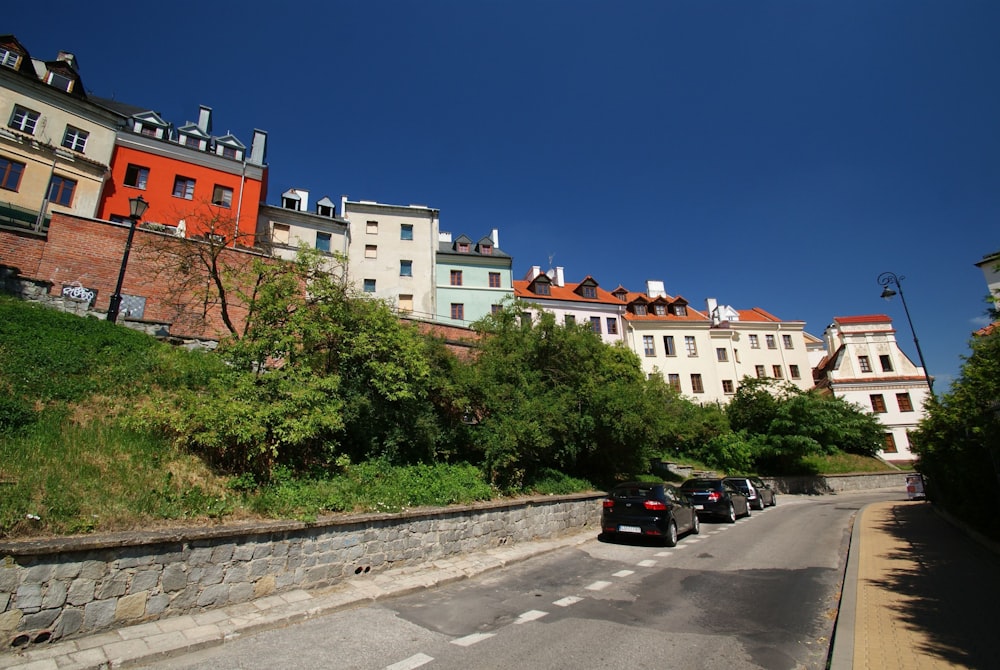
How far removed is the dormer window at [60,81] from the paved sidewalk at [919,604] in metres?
40.9

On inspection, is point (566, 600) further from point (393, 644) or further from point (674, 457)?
point (674, 457)

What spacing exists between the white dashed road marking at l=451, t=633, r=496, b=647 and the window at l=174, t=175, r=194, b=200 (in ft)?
108

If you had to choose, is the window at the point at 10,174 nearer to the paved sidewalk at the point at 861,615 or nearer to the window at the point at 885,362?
the paved sidewalk at the point at 861,615

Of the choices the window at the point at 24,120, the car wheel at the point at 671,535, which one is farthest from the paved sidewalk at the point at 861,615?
the window at the point at 24,120

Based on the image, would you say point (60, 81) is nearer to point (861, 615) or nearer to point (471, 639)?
point (471, 639)

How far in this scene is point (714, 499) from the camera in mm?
16641

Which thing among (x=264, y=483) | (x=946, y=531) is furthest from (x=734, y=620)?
(x=946, y=531)

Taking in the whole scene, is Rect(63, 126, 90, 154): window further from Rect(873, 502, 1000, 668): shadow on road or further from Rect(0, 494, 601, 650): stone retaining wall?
Rect(873, 502, 1000, 668): shadow on road

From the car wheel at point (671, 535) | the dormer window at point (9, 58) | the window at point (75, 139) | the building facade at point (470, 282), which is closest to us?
the car wheel at point (671, 535)

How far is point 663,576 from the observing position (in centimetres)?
876

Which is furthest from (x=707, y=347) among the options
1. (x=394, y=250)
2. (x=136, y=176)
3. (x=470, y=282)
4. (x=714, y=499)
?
(x=136, y=176)

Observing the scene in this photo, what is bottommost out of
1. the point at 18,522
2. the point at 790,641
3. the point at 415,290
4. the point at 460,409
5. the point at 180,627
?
the point at 790,641

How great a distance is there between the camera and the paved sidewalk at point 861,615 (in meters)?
4.71

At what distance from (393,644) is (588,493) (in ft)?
34.9
